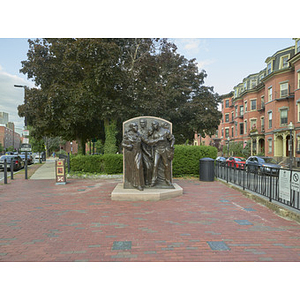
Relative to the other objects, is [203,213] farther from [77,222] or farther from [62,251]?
[62,251]

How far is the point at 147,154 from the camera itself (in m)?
8.43

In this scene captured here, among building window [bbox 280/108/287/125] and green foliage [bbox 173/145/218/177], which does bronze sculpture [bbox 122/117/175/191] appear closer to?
green foliage [bbox 173/145/218/177]

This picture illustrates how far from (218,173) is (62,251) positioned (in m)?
11.1

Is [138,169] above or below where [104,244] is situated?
above

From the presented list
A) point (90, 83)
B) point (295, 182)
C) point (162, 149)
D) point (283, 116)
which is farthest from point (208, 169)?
point (283, 116)

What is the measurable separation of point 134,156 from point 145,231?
375 cm

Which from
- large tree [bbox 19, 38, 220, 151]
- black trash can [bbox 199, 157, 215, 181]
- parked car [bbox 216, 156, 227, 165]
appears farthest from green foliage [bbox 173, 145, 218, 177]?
large tree [bbox 19, 38, 220, 151]

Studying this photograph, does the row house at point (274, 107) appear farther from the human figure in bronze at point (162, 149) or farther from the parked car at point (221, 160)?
the human figure in bronze at point (162, 149)

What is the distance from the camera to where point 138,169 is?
799 cm

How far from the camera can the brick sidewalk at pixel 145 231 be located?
3.62m

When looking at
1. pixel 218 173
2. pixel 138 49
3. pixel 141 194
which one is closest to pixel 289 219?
pixel 141 194

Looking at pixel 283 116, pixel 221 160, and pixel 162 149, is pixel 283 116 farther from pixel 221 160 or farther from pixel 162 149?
pixel 162 149

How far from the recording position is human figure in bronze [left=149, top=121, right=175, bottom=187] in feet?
27.6

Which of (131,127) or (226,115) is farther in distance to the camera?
(226,115)
